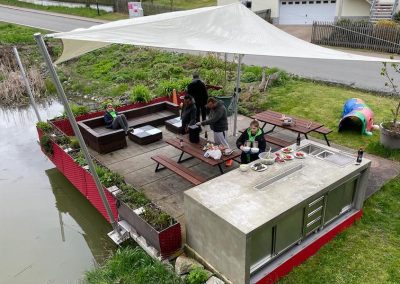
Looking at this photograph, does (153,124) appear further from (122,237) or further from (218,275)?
(218,275)

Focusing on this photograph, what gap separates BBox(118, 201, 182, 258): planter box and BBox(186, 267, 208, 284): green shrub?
619 mm

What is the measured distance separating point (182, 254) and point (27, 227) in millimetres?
3840

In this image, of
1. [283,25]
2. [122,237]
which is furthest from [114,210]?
[283,25]

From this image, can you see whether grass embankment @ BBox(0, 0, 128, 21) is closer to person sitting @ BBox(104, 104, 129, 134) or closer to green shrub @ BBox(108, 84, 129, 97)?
green shrub @ BBox(108, 84, 129, 97)

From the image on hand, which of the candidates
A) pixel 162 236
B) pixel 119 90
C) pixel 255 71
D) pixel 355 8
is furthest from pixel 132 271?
pixel 355 8

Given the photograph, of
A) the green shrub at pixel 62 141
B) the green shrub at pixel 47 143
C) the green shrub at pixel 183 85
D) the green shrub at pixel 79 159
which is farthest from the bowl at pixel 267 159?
the green shrub at pixel 183 85

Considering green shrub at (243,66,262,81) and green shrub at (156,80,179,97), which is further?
green shrub at (243,66,262,81)

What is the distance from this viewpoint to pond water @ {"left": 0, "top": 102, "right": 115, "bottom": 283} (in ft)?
20.4

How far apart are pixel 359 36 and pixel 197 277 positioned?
19257mm

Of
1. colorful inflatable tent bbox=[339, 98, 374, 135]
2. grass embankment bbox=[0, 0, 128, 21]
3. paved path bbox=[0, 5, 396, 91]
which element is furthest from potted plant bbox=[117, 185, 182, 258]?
grass embankment bbox=[0, 0, 128, 21]

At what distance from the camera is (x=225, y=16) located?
26.0ft

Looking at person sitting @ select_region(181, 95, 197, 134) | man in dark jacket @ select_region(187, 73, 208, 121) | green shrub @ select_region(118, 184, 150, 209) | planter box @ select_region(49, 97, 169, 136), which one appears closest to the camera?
green shrub @ select_region(118, 184, 150, 209)

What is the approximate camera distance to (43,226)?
7301mm

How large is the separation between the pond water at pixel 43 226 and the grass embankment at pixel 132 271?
0.75m
